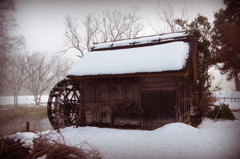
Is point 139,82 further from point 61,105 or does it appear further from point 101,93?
point 61,105

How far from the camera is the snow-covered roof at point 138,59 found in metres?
8.27

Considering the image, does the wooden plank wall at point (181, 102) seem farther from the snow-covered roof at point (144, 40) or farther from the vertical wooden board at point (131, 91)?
the snow-covered roof at point (144, 40)

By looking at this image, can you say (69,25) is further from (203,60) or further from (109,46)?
(203,60)

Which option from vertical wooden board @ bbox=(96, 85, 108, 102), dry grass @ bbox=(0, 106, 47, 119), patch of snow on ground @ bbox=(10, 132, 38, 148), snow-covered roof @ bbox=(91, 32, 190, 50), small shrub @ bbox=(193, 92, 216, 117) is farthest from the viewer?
dry grass @ bbox=(0, 106, 47, 119)

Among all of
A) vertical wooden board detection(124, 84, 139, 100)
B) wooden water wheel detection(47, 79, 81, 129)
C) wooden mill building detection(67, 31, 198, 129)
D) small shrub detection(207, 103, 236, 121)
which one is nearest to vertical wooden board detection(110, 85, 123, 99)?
wooden mill building detection(67, 31, 198, 129)

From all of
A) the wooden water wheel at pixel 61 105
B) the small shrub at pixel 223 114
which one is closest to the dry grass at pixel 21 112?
the wooden water wheel at pixel 61 105

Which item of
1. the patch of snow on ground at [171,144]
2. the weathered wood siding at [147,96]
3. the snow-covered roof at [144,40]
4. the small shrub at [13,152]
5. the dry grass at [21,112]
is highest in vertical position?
the snow-covered roof at [144,40]

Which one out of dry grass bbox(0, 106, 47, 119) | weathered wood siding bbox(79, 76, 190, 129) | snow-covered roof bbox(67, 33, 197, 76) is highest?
snow-covered roof bbox(67, 33, 197, 76)

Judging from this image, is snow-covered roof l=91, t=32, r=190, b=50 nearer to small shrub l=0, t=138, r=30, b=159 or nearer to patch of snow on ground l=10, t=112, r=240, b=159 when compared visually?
patch of snow on ground l=10, t=112, r=240, b=159

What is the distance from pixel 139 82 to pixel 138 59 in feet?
4.29

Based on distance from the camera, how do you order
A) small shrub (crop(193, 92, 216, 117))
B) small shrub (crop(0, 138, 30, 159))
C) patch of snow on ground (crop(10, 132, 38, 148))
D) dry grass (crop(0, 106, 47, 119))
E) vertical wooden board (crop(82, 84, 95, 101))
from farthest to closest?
dry grass (crop(0, 106, 47, 119)), small shrub (crop(193, 92, 216, 117)), vertical wooden board (crop(82, 84, 95, 101)), patch of snow on ground (crop(10, 132, 38, 148)), small shrub (crop(0, 138, 30, 159))

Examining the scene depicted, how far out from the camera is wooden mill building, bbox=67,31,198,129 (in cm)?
840

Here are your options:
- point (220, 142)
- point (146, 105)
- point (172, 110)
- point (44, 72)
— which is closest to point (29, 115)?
point (44, 72)

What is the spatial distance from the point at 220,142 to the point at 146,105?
12.5ft
